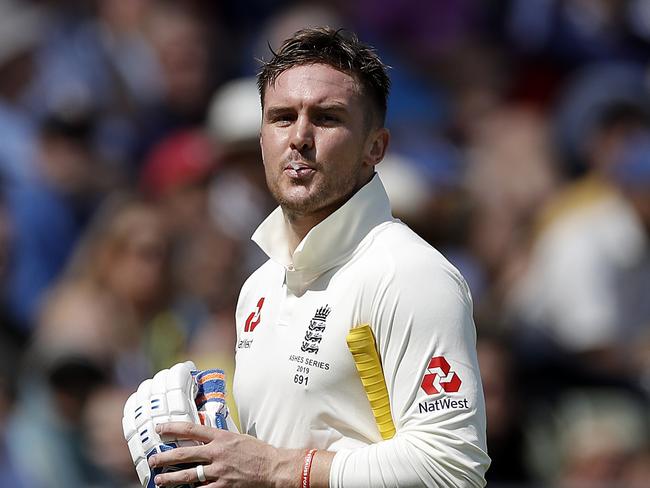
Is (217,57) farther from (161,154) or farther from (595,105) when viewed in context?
(595,105)

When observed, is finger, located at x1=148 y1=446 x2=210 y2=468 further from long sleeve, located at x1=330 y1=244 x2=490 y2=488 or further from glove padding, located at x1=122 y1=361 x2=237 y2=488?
long sleeve, located at x1=330 y1=244 x2=490 y2=488

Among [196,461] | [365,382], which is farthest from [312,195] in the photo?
[196,461]

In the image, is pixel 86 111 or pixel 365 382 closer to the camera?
pixel 365 382

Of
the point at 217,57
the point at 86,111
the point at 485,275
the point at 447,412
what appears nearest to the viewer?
the point at 447,412

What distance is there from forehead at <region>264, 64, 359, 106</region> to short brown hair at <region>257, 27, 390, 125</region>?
2 centimetres

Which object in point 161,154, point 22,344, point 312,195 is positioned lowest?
point 312,195

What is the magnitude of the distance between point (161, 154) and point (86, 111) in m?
0.61

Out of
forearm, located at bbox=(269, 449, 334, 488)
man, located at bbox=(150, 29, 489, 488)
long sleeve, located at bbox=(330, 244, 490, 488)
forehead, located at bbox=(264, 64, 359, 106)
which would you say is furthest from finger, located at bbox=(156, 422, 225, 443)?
forehead, located at bbox=(264, 64, 359, 106)

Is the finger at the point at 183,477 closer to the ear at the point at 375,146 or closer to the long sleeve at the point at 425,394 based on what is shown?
the long sleeve at the point at 425,394

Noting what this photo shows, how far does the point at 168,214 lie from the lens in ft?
28.9

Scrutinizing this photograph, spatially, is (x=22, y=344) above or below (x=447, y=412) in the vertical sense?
above

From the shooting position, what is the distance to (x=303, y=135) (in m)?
3.77

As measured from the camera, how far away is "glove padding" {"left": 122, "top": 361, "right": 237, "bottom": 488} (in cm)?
365

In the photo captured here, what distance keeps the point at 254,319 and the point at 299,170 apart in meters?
0.55
